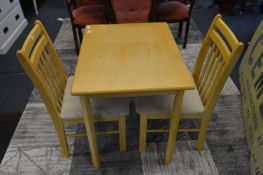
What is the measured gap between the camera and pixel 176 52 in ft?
4.10

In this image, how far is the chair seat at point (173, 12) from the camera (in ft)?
8.11

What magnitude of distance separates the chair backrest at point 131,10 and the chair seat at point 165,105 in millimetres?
1156

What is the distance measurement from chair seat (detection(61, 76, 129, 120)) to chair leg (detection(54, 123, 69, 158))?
0.08 m

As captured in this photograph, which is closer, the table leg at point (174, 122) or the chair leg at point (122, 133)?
the table leg at point (174, 122)

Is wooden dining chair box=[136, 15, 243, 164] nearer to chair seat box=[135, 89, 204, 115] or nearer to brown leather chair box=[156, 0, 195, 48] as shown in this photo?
chair seat box=[135, 89, 204, 115]

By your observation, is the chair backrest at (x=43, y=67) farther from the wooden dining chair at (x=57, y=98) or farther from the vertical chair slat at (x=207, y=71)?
the vertical chair slat at (x=207, y=71)

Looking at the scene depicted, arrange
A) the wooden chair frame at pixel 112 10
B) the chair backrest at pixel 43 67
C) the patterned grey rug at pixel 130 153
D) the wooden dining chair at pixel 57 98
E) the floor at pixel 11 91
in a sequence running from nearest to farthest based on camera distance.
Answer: the chair backrest at pixel 43 67 → the wooden dining chair at pixel 57 98 → the patterned grey rug at pixel 130 153 → the floor at pixel 11 91 → the wooden chair frame at pixel 112 10

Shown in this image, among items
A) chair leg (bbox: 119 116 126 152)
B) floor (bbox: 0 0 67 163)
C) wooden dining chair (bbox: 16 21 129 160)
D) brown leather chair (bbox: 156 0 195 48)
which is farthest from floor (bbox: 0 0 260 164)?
chair leg (bbox: 119 116 126 152)

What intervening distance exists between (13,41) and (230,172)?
293 cm

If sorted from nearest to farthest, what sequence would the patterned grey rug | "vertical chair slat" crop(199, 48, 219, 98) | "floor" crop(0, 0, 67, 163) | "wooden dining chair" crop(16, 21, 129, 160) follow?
"wooden dining chair" crop(16, 21, 129, 160), "vertical chair slat" crop(199, 48, 219, 98), the patterned grey rug, "floor" crop(0, 0, 67, 163)

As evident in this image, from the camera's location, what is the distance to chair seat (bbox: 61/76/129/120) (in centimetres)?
127

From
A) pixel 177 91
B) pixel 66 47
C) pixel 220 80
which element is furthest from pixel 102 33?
pixel 66 47

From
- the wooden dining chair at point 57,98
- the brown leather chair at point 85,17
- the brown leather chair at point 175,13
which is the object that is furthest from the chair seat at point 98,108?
the brown leather chair at point 175,13

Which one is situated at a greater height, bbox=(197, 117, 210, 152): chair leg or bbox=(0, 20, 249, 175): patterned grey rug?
bbox=(197, 117, 210, 152): chair leg
